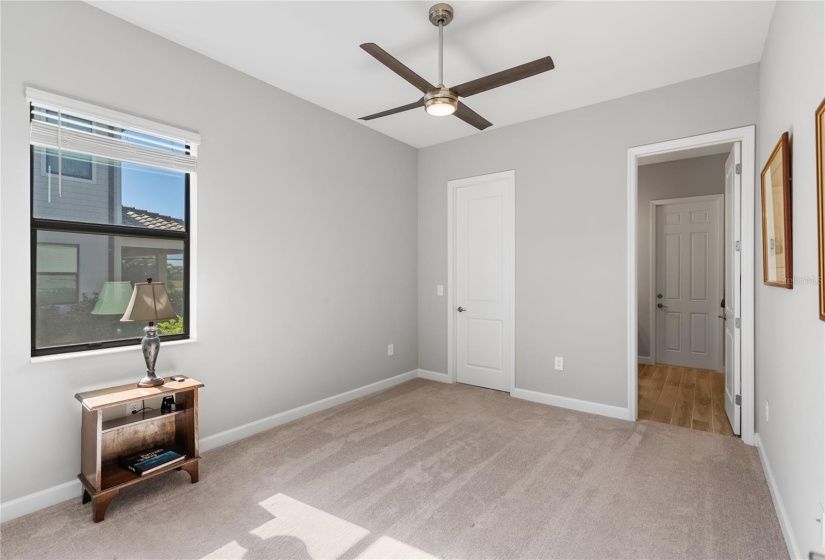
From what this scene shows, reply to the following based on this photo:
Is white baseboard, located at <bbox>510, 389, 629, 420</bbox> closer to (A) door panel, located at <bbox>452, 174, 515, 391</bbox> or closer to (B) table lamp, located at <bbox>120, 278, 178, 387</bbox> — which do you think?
(A) door panel, located at <bbox>452, 174, 515, 391</bbox>

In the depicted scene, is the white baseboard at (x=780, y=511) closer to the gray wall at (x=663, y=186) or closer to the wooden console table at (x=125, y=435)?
the gray wall at (x=663, y=186)

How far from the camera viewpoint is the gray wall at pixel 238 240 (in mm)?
2193

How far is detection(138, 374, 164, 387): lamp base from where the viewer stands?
8.07 ft

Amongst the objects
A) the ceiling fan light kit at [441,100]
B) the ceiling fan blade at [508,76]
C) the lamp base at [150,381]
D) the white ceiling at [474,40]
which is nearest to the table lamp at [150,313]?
the lamp base at [150,381]

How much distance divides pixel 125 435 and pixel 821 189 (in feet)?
11.7

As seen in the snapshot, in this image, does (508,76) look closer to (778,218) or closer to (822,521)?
(778,218)

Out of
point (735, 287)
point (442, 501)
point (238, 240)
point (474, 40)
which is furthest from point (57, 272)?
point (735, 287)

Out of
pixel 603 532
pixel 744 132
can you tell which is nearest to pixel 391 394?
pixel 603 532

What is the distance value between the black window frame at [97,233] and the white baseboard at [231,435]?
0.76m

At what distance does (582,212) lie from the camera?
3.85 m

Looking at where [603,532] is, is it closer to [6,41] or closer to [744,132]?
[744,132]

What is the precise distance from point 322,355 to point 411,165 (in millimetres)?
2505

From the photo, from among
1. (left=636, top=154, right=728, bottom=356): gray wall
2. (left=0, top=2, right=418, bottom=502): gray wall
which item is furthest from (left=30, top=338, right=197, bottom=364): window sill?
(left=636, top=154, right=728, bottom=356): gray wall

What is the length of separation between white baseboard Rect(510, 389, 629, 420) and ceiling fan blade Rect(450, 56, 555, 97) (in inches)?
114
